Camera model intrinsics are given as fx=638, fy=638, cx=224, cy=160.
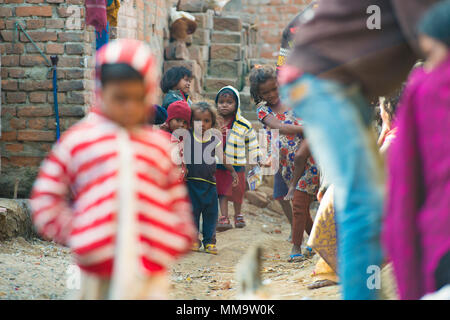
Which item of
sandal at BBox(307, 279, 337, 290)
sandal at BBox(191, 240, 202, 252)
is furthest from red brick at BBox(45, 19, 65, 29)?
sandal at BBox(307, 279, 337, 290)

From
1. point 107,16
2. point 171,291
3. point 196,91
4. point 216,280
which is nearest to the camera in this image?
point 171,291

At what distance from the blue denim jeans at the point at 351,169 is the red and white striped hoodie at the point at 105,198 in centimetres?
51

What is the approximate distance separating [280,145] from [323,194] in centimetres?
169

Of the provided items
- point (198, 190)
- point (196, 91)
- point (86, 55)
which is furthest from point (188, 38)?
point (198, 190)

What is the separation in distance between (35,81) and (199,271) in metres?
2.35

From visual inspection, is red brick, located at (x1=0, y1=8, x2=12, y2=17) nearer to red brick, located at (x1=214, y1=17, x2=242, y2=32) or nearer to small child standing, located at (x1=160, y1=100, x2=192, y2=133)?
small child standing, located at (x1=160, y1=100, x2=192, y2=133)

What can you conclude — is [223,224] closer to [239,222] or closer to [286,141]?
[239,222]

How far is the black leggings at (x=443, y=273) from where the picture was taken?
1.87 meters

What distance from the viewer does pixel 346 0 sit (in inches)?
80.4

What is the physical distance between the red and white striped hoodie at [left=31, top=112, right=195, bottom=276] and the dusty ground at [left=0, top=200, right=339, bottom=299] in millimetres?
1174

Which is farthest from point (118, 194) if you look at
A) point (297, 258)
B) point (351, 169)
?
point (297, 258)

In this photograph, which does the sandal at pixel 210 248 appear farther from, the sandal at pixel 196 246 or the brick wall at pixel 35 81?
the brick wall at pixel 35 81
